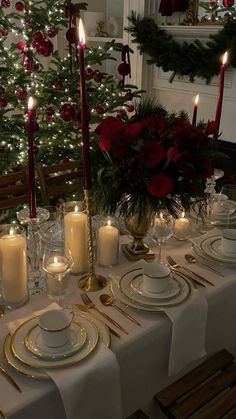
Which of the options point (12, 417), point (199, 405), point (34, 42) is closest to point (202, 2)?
point (34, 42)

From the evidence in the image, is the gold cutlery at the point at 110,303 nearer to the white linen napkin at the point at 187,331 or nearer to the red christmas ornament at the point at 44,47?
the white linen napkin at the point at 187,331

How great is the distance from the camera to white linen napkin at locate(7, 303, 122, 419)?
81 cm

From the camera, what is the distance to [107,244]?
121 cm

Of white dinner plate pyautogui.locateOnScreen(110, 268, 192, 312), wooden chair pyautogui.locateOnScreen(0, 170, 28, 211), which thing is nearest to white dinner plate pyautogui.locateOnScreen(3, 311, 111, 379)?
white dinner plate pyautogui.locateOnScreen(110, 268, 192, 312)

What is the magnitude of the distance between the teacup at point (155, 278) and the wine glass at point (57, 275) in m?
0.20

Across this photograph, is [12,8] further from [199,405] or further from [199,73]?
[199,405]

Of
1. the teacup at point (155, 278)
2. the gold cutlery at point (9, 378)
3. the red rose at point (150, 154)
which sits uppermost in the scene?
the red rose at point (150, 154)

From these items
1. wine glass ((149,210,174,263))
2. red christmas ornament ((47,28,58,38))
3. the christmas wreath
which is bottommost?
wine glass ((149,210,174,263))

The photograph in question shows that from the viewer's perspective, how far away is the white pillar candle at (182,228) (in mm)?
1383

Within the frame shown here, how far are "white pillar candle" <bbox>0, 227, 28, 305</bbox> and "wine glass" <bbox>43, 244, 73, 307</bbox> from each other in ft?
0.20

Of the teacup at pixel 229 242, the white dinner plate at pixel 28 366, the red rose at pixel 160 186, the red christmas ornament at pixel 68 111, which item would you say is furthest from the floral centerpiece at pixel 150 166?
the red christmas ornament at pixel 68 111

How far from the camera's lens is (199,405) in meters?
1.07

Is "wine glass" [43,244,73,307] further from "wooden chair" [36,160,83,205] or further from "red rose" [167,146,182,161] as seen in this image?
"wooden chair" [36,160,83,205]

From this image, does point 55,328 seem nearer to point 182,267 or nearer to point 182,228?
point 182,267
